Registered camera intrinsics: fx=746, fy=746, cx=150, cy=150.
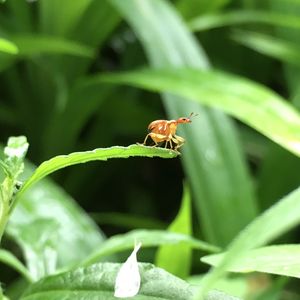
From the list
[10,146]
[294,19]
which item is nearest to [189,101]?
[294,19]

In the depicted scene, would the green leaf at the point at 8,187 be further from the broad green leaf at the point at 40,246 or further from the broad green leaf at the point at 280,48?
the broad green leaf at the point at 280,48

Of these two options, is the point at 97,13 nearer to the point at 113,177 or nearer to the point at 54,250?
the point at 113,177

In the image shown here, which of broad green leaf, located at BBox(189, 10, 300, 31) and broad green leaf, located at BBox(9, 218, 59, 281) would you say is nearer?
broad green leaf, located at BBox(9, 218, 59, 281)

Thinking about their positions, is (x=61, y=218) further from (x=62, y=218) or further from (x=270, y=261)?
(x=270, y=261)

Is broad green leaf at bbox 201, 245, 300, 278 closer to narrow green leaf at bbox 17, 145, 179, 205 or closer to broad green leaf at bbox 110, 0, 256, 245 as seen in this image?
narrow green leaf at bbox 17, 145, 179, 205

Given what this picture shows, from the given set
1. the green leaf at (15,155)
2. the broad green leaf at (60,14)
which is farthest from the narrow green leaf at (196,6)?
the green leaf at (15,155)

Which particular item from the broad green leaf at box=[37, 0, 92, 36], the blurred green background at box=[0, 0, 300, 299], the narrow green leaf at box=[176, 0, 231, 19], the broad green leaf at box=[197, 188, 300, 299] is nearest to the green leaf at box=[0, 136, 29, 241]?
the broad green leaf at box=[197, 188, 300, 299]
